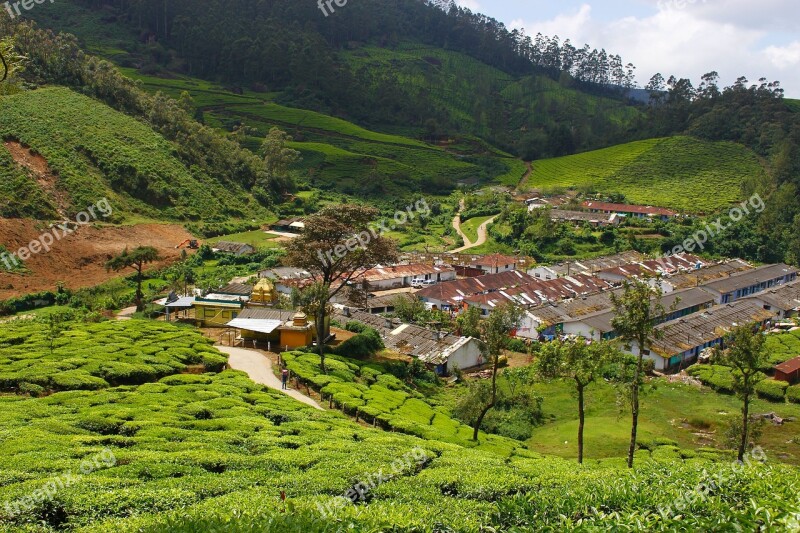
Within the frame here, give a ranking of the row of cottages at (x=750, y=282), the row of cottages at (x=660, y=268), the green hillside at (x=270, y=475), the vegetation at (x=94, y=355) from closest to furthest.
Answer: the green hillside at (x=270, y=475) → the vegetation at (x=94, y=355) → the row of cottages at (x=750, y=282) → the row of cottages at (x=660, y=268)

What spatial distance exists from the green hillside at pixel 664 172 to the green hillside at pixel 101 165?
5437 centimetres

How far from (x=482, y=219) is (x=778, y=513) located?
250 ft

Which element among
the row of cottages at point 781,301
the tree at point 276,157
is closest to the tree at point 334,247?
the row of cottages at point 781,301

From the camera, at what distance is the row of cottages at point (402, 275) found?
5728 centimetres

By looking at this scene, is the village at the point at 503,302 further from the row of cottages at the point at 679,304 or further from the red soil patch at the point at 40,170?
the red soil patch at the point at 40,170

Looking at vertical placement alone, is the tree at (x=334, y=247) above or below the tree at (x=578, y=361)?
above

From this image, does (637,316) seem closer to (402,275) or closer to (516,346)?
(516,346)

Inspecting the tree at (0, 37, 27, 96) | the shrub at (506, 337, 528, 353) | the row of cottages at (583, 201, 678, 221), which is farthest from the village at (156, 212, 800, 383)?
the tree at (0, 37, 27, 96)

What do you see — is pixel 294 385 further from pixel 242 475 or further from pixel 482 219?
pixel 482 219

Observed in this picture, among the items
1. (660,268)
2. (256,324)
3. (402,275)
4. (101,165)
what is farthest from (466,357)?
(101,165)

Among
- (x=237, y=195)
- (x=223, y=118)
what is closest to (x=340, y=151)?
(x=223, y=118)

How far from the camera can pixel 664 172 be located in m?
100

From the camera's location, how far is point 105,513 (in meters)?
10.3

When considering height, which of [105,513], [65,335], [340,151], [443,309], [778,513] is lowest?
[443,309]
